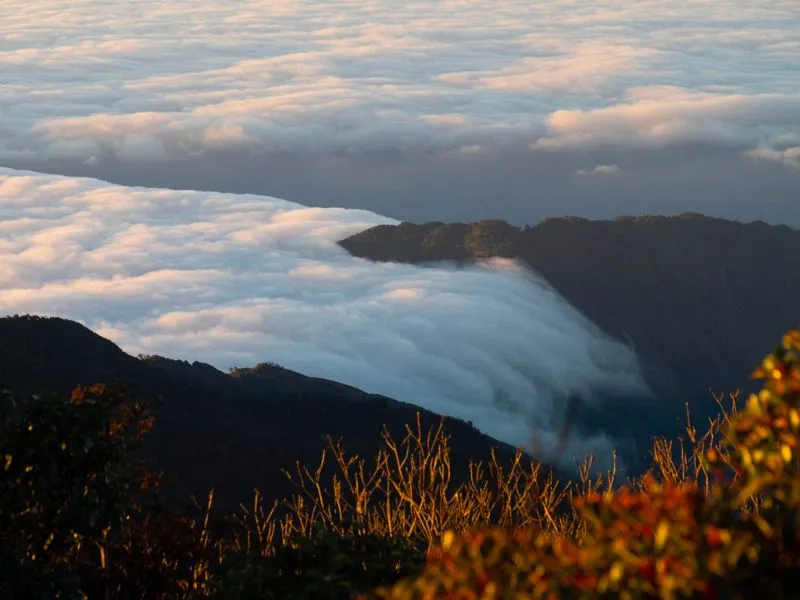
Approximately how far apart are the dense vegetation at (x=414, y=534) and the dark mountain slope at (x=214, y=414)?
1331 inches

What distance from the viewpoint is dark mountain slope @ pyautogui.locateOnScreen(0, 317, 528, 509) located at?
58094 millimetres

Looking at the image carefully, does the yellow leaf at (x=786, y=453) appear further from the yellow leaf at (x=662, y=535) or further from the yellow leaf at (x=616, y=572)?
the yellow leaf at (x=616, y=572)

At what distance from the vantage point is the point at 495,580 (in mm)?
4523

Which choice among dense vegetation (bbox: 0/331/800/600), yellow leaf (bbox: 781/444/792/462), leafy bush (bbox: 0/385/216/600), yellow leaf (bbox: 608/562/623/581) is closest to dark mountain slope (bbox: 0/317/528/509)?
dense vegetation (bbox: 0/331/800/600)

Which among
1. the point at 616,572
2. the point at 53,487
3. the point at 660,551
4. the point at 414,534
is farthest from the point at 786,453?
the point at 414,534

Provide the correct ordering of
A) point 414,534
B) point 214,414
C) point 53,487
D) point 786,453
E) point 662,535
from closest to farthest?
1. point 662,535
2. point 786,453
3. point 53,487
4. point 414,534
5. point 214,414

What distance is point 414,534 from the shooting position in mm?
12523

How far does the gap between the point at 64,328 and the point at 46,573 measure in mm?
67860

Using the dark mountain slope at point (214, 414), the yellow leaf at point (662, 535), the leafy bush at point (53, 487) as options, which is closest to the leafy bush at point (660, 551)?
the yellow leaf at point (662, 535)

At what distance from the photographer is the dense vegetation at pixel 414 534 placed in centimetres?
439

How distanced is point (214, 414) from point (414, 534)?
63293mm

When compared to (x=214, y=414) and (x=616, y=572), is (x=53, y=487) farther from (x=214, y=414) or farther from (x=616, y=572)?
(x=214, y=414)

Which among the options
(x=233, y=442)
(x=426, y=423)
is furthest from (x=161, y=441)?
(x=426, y=423)

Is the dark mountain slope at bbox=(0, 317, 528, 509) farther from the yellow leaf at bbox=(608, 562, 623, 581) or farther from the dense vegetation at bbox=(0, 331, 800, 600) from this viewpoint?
the yellow leaf at bbox=(608, 562, 623, 581)
